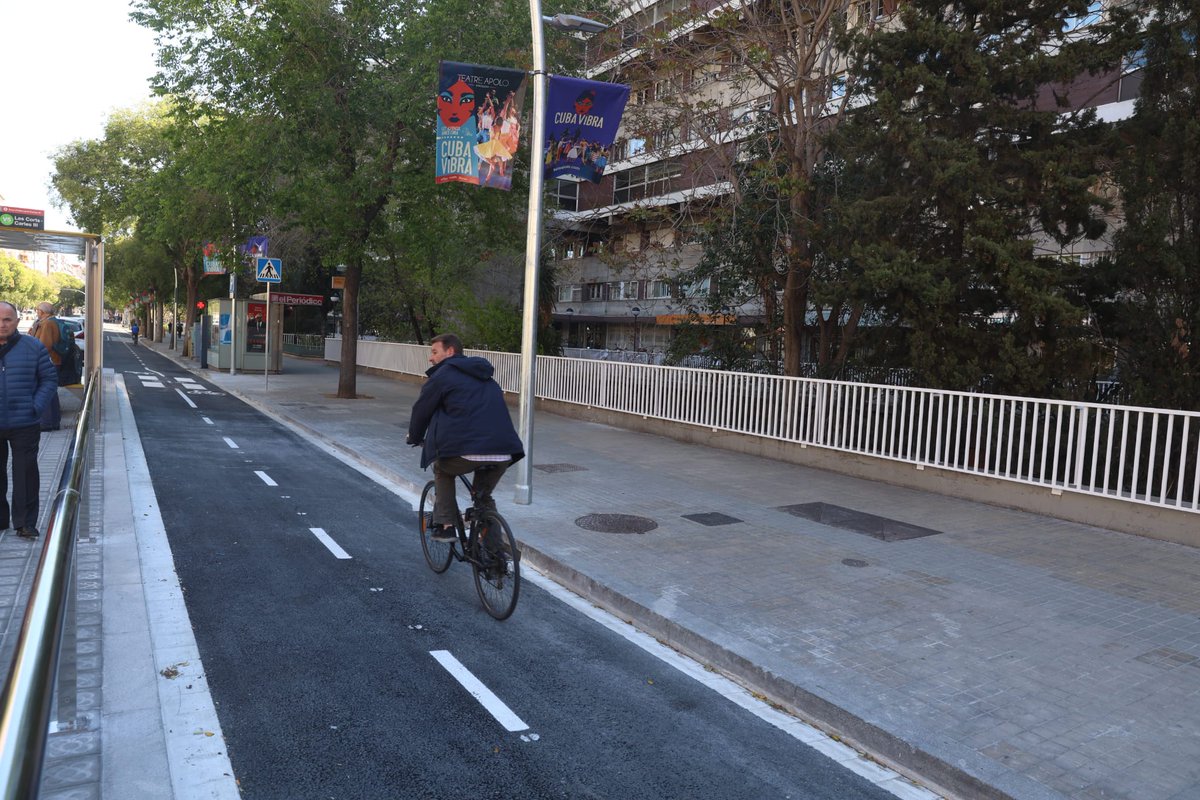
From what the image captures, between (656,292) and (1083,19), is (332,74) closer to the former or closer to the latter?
(1083,19)

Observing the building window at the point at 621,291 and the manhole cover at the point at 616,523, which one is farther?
the building window at the point at 621,291

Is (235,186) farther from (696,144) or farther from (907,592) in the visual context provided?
(907,592)

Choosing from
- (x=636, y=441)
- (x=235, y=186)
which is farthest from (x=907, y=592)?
(x=235, y=186)

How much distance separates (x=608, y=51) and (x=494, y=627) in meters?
14.0

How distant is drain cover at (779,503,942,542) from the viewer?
347 inches

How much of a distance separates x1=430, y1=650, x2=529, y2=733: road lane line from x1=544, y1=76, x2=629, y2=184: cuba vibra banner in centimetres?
632

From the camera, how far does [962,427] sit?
10992 mm

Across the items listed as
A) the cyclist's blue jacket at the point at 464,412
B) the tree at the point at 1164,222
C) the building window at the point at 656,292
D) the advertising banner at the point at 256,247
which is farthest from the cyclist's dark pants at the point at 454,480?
the building window at the point at 656,292

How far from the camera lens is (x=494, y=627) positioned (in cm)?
596

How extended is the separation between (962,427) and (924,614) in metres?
5.37

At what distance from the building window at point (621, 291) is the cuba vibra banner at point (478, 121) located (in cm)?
3437

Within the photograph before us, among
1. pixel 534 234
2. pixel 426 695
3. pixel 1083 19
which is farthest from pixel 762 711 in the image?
pixel 1083 19

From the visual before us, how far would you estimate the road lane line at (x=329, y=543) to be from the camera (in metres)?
7.63

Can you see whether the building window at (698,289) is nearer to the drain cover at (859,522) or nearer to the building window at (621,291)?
the drain cover at (859,522)
